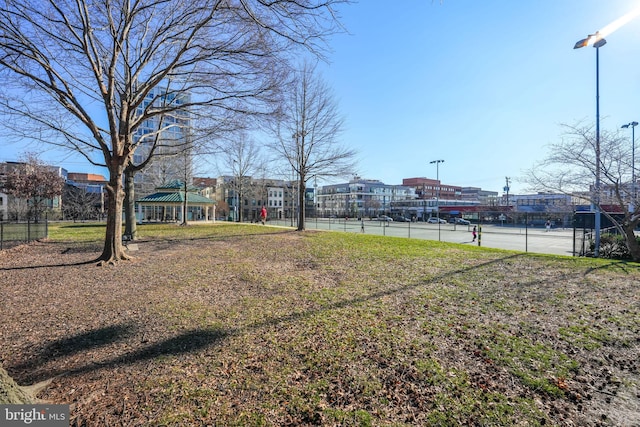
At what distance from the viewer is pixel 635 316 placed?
16.4 feet

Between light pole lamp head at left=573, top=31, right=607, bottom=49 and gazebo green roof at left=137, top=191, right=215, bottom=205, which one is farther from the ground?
light pole lamp head at left=573, top=31, right=607, bottom=49

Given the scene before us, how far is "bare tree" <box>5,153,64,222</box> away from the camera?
1024 inches

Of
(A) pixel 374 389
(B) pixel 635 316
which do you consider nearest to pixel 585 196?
(B) pixel 635 316

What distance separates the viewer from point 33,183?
26500mm

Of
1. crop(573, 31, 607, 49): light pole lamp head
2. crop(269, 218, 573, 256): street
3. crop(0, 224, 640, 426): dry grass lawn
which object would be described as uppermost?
crop(573, 31, 607, 49): light pole lamp head

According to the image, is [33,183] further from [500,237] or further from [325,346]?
[500,237]

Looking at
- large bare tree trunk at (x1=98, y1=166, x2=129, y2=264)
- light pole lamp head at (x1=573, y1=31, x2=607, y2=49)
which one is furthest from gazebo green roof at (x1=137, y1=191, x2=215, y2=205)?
light pole lamp head at (x1=573, y1=31, x2=607, y2=49)

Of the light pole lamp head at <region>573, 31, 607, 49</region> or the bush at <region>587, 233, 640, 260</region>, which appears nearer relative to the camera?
the light pole lamp head at <region>573, 31, 607, 49</region>

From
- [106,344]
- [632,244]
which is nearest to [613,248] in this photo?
[632,244]

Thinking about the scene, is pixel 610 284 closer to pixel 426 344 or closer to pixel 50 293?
pixel 426 344

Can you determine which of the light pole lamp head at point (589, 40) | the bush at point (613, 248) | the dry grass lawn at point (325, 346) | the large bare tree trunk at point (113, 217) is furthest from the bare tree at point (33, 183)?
the bush at point (613, 248)

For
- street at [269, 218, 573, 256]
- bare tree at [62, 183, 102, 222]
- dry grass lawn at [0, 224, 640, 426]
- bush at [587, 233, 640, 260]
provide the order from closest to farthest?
dry grass lawn at [0, 224, 640, 426] < bush at [587, 233, 640, 260] < street at [269, 218, 573, 256] < bare tree at [62, 183, 102, 222]

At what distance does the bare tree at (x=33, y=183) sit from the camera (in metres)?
26.0

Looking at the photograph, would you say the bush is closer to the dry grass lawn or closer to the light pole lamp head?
the dry grass lawn
